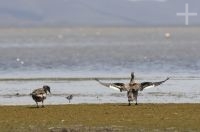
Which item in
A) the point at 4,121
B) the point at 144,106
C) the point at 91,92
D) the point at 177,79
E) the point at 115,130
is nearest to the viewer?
the point at 115,130

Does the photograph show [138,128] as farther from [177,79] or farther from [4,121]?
[177,79]

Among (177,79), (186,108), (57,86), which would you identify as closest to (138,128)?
(186,108)

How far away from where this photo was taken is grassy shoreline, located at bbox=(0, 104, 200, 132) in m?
22.4

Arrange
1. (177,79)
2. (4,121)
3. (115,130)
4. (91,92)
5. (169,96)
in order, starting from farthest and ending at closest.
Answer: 1. (177,79)
2. (91,92)
3. (169,96)
4. (4,121)
5. (115,130)

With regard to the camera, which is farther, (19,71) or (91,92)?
(19,71)

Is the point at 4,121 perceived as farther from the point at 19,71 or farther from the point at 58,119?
the point at 19,71

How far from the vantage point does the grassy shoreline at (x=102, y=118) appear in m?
22.4

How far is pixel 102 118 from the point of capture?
24.5 m

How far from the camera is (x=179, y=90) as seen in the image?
120 ft

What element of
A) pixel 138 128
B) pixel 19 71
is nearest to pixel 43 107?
pixel 138 128

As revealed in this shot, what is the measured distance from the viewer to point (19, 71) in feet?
177

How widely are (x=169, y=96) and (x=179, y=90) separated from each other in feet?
9.45

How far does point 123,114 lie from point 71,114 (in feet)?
4.78

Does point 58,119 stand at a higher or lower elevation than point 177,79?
lower
